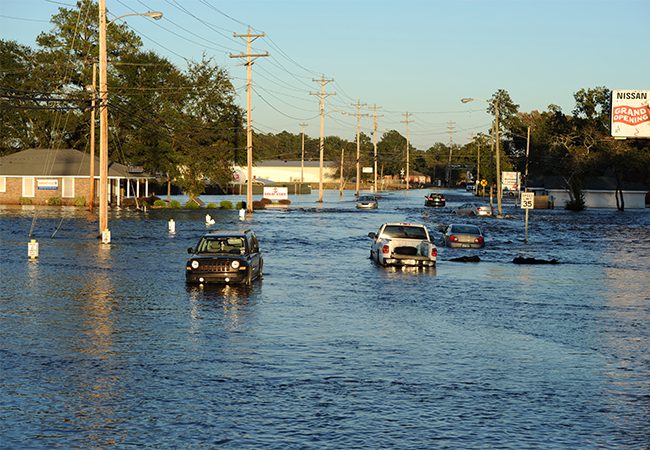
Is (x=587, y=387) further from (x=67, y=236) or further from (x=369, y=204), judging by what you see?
(x=369, y=204)

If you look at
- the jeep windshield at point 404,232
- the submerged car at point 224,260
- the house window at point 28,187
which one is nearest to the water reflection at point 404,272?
the jeep windshield at point 404,232

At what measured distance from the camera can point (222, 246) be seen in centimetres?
2191

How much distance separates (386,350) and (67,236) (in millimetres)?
31653

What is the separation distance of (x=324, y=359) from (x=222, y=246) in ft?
35.0

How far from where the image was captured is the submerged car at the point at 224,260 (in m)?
20.5

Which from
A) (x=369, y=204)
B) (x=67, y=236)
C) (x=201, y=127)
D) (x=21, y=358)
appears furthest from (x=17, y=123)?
(x=21, y=358)

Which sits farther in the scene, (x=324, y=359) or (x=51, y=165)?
(x=51, y=165)

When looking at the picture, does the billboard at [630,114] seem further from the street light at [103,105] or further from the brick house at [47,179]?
the street light at [103,105]

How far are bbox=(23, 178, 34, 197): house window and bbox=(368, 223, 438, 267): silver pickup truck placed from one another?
57.4 metres

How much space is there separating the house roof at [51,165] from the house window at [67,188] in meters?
0.81

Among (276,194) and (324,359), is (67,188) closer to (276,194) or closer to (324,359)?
(276,194)

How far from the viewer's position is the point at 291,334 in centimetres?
1401

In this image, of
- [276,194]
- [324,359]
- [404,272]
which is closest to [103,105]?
[404,272]

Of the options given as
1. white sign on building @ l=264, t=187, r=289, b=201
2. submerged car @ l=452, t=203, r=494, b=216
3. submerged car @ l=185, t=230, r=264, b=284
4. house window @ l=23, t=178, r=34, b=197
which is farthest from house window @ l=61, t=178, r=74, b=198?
submerged car @ l=185, t=230, r=264, b=284
